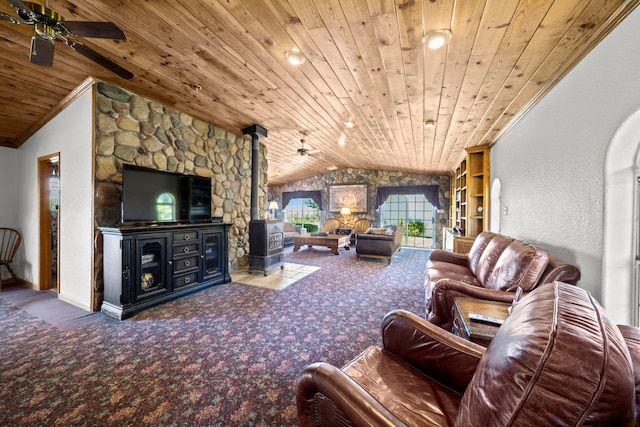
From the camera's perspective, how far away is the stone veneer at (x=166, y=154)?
2625mm

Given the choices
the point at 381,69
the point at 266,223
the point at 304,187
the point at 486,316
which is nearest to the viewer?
the point at 486,316

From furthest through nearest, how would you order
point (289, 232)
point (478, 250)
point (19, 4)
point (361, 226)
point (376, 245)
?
1. point (361, 226)
2. point (289, 232)
3. point (376, 245)
4. point (478, 250)
5. point (19, 4)

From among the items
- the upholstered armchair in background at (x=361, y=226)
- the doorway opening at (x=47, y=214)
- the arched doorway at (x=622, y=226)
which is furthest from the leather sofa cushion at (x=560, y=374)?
the upholstered armchair in background at (x=361, y=226)

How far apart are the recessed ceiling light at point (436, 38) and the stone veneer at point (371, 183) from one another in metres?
6.41

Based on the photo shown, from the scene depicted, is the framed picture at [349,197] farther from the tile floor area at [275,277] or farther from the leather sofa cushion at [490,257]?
the leather sofa cushion at [490,257]

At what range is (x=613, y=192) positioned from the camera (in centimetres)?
152

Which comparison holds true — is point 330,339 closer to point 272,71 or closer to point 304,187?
point 272,71

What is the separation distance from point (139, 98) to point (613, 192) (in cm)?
450

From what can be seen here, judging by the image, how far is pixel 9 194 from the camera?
358 centimetres

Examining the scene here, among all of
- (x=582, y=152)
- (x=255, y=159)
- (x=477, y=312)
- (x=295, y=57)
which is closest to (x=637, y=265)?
(x=582, y=152)

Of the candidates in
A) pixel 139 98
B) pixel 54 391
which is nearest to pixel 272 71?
Result: pixel 139 98

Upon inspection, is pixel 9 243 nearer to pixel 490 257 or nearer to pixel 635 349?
pixel 635 349

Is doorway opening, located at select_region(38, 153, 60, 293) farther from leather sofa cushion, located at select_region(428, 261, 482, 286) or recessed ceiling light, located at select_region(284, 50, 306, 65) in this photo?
leather sofa cushion, located at select_region(428, 261, 482, 286)

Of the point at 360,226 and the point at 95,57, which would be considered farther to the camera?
the point at 360,226
